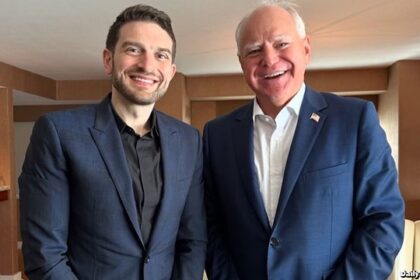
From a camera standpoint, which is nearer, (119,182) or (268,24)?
(119,182)

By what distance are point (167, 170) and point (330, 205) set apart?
0.52 meters

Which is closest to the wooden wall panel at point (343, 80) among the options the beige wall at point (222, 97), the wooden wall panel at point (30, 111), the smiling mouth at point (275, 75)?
the beige wall at point (222, 97)

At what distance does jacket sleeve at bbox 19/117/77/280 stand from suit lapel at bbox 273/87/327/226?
657 mm

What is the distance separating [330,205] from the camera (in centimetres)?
130

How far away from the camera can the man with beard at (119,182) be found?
1.24m

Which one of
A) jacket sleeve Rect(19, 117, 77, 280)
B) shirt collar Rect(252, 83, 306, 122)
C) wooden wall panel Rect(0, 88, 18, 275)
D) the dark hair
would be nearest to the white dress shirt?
shirt collar Rect(252, 83, 306, 122)

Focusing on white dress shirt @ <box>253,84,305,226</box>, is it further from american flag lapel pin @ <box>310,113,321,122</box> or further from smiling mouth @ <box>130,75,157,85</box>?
smiling mouth @ <box>130,75,157,85</box>

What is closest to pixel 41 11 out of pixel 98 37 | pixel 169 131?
pixel 98 37

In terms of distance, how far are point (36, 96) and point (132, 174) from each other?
5.72 m

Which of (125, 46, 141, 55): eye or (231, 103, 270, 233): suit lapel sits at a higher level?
(125, 46, 141, 55): eye

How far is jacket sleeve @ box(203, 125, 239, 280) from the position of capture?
58.9 inches

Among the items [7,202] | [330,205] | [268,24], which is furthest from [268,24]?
[7,202]

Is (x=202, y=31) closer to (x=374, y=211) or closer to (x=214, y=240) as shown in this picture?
(x=214, y=240)

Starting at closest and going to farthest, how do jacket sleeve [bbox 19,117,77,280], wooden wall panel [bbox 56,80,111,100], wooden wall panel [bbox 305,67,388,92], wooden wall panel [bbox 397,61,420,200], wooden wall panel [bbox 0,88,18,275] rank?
jacket sleeve [bbox 19,117,77,280] < wooden wall panel [bbox 0,88,18,275] < wooden wall panel [bbox 397,61,420,200] < wooden wall panel [bbox 305,67,388,92] < wooden wall panel [bbox 56,80,111,100]
